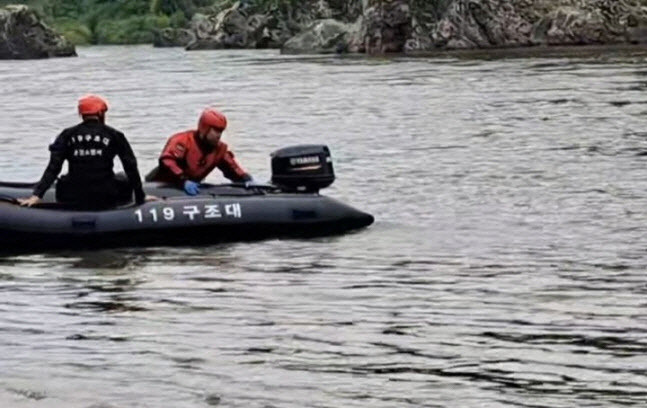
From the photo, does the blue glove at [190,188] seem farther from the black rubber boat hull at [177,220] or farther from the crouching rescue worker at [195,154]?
the black rubber boat hull at [177,220]

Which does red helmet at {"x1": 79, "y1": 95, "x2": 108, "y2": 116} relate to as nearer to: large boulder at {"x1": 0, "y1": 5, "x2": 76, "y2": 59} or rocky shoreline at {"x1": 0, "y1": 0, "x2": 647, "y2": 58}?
rocky shoreline at {"x1": 0, "y1": 0, "x2": 647, "y2": 58}

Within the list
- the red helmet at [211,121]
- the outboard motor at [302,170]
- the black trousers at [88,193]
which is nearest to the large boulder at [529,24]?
the outboard motor at [302,170]

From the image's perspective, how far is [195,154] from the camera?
1792cm

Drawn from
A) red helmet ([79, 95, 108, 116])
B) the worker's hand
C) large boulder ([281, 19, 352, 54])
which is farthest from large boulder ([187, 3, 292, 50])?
red helmet ([79, 95, 108, 116])

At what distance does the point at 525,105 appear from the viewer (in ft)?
131

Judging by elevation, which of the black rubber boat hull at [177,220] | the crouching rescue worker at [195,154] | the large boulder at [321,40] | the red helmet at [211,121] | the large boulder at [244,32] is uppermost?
the red helmet at [211,121]

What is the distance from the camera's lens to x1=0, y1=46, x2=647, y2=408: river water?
1026cm

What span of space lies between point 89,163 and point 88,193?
36cm

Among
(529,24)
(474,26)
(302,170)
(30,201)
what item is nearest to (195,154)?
(302,170)

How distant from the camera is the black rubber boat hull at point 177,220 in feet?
54.9

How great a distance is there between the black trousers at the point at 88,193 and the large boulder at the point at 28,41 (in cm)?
8861

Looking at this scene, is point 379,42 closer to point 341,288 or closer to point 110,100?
point 110,100

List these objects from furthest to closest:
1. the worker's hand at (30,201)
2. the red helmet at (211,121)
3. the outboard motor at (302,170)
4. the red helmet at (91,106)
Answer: the outboard motor at (302,170) → the red helmet at (211,121) → the worker's hand at (30,201) → the red helmet at (91,106)

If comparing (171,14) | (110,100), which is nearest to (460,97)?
(110,100)
